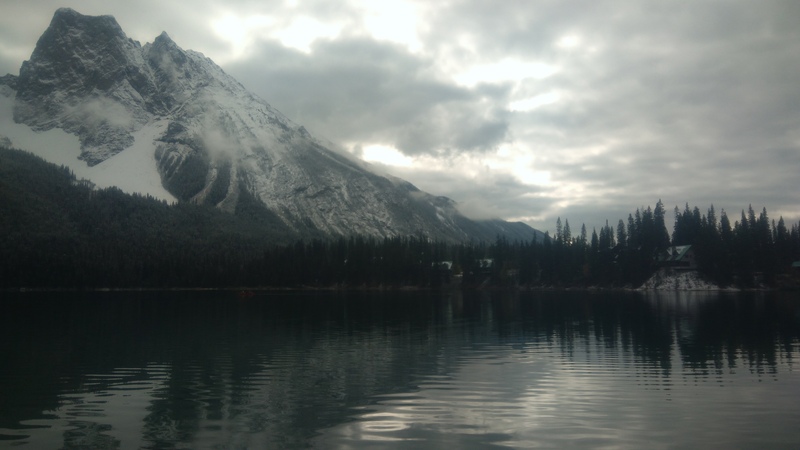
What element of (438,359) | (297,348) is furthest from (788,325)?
(297,348)

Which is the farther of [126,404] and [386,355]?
[386,355]

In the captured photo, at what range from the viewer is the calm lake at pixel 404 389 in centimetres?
2402

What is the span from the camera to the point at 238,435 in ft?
79.0

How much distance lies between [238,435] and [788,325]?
216 feet

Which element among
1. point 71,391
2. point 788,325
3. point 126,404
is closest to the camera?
point 126,404

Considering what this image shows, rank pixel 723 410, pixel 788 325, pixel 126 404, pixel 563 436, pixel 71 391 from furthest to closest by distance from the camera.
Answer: pixel 788 325, pixel 71 391, pixel 126 404, pixel 723 410, pixel 563 436

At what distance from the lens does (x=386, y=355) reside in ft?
157

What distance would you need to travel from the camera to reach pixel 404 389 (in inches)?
1325

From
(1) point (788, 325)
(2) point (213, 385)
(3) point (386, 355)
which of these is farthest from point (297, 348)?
(1) point (788, 325)

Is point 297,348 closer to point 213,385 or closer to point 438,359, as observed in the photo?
point 438,359

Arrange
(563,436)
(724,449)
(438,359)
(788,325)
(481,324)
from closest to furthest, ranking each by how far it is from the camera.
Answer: (724,449), (563,436), (438,359), (788,325), (481,324)

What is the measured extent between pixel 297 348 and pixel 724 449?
3710 centimetres

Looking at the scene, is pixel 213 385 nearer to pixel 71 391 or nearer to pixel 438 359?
Answer: pixel 71 391

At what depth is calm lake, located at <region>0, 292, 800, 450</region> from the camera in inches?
945
